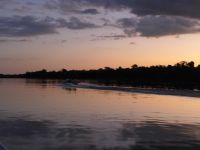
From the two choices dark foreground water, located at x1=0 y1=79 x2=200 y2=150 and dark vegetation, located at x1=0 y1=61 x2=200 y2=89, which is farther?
dark vegetation, located at x1=0 y1=61 x2=200 y2=89

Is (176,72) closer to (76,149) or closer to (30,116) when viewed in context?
(30,116)

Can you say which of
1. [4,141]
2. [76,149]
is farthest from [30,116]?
[76,149]

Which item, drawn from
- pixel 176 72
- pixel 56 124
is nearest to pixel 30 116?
pixel 56 124

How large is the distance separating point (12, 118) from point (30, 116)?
1.29 metres

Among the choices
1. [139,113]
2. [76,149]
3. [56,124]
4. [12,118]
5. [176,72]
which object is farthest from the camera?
[176,72]

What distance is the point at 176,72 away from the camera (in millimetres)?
126625

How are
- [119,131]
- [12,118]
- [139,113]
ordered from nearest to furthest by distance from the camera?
[119,131] < [12,118] < [139,113]

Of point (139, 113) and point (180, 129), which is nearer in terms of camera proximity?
point (180, 129)

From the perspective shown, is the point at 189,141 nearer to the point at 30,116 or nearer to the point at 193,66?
the point at 30,116

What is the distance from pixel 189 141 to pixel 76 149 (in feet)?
13.6

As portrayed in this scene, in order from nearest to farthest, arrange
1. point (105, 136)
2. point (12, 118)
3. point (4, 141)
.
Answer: point (4, 141) → point (105, 136) → point (12, 118)

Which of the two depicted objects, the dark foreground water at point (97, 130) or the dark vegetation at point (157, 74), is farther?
the dark vegetation at point (157, 74)

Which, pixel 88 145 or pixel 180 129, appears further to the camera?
pixel 180 129

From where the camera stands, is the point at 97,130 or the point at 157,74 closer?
the point at 97,130
